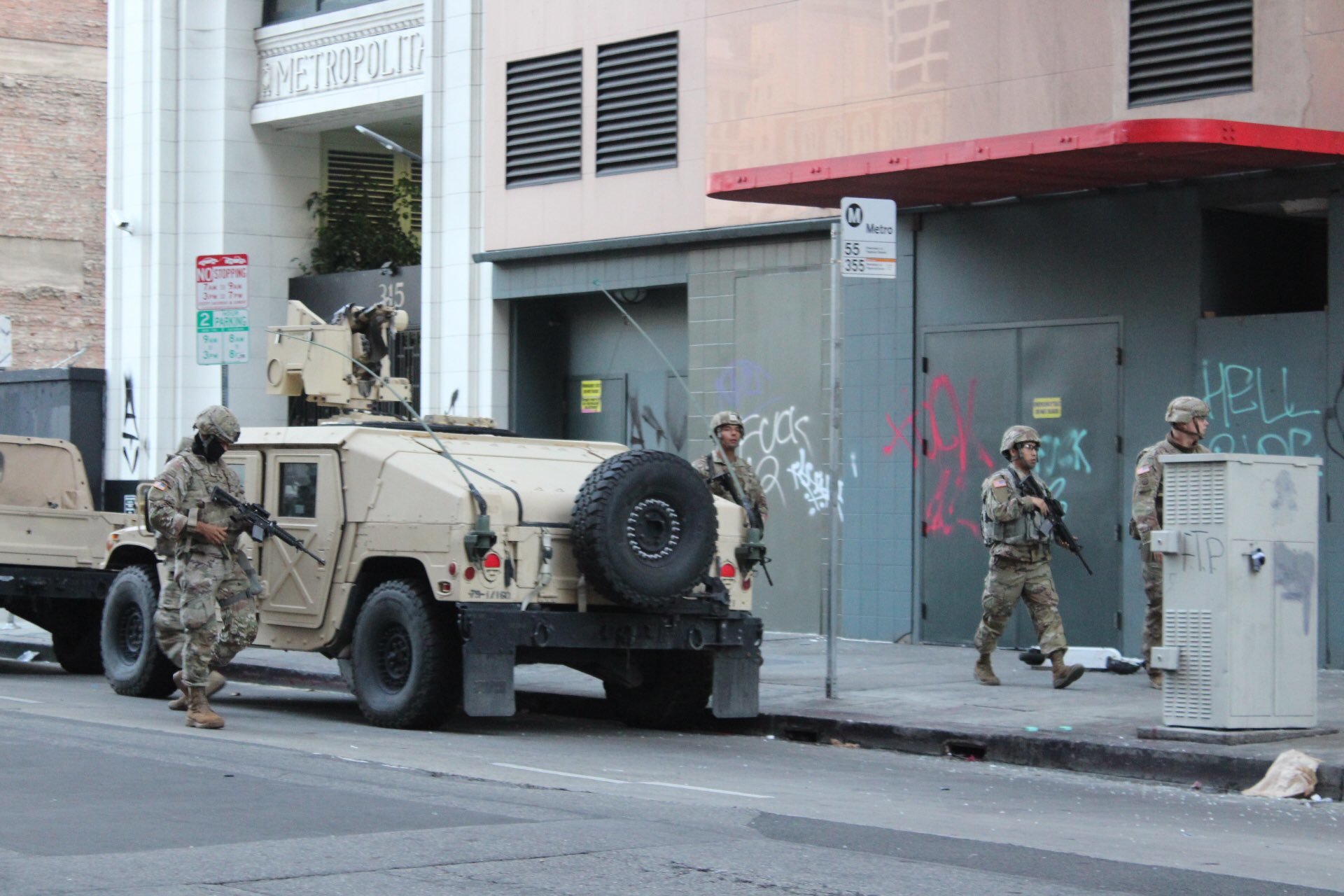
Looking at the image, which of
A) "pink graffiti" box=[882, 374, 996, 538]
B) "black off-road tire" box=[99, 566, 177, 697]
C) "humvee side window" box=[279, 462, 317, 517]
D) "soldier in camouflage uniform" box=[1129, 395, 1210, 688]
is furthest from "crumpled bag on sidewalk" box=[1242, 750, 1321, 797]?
"black off-road tire" box=[99, 566, 177, 697]

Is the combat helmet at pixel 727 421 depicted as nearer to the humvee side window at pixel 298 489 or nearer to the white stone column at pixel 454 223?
the humvee side window at pixel 298 489

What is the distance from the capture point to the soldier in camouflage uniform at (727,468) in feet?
44.3

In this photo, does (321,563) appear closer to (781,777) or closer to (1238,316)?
(781,777)

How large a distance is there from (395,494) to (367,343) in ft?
24.5

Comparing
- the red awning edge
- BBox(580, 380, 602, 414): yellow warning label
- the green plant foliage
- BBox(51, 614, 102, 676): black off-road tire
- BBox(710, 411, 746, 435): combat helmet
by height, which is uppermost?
the green plant foliage

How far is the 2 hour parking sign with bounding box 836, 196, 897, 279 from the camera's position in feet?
40.7

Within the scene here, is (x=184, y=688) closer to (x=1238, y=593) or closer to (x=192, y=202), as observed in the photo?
(x=1238, y=593)

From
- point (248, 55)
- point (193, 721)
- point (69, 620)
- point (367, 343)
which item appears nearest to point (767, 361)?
point (367, 343)

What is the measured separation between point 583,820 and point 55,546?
8.82 metres

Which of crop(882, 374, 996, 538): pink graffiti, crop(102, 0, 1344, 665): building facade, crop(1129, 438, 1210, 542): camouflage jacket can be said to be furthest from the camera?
crop(882, 374, 996, 538): pink graffiti

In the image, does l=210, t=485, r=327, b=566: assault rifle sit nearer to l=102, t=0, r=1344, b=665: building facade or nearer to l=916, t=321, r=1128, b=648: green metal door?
l=102, t=0, r=1344, b=665: building facade

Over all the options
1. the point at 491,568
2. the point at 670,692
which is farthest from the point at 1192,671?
the point at 491,568

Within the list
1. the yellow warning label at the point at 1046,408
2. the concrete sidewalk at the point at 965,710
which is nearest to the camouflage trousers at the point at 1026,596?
the concrete sidewalk at the point at 965,710

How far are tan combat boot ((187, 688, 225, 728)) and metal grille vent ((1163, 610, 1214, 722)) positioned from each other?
18.4 ft
